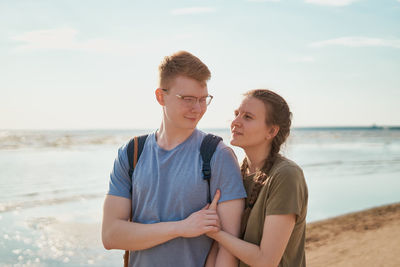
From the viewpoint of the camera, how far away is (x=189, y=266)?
2.38 meters

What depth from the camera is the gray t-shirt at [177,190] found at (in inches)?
94.8

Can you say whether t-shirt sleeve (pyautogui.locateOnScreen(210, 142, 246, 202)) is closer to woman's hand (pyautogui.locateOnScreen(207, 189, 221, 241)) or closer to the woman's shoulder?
woman's hand (pyautogui.locateOnScreen(207, 189, 221, 241))

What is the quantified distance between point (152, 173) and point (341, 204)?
316 inches

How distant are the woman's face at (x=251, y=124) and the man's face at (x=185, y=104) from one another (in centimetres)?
54

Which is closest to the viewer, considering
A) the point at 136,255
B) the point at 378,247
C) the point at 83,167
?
the point at 136,255

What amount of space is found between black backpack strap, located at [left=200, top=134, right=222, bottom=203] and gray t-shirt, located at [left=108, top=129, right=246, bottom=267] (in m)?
0.03

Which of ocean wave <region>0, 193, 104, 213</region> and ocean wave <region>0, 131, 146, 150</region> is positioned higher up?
ocean wave <region>0, 193, 104, 213</region>

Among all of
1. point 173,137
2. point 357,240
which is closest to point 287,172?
point 173,137

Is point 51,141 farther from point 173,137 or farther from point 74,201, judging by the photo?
point 173,137

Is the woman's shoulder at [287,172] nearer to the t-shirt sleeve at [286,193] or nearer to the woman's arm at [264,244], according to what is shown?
the t-shirt sleeve at [286,193]

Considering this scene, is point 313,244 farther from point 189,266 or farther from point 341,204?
point 189,266

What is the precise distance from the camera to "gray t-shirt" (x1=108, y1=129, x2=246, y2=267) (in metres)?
2.41

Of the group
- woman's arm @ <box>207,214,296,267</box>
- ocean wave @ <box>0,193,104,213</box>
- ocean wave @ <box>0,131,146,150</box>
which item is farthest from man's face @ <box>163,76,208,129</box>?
ocean wave @ <box>0,131,146,150</box>

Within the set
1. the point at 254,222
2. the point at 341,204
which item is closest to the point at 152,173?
the point at 254,222
